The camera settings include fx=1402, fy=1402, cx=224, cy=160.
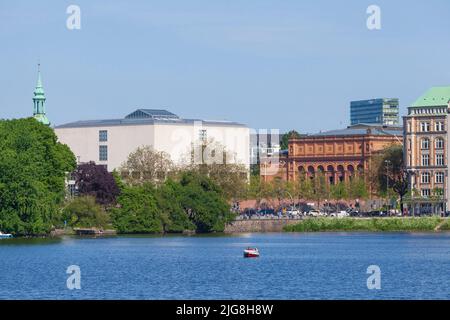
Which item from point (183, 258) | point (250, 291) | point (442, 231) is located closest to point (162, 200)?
point (442, 231)

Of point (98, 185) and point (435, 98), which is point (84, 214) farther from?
point (435, 98)

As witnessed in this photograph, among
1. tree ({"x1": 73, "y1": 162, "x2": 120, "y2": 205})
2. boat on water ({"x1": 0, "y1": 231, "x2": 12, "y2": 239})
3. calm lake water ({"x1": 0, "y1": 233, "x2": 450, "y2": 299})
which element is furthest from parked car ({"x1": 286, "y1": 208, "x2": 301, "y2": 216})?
boat on water ({"x1": 0, "y1": 231, "x2": 12, "y2": 239})

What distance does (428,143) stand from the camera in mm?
195875

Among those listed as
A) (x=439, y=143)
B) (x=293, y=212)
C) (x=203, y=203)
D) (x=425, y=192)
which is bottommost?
(x=293, y=212)

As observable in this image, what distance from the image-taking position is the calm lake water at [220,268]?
2549 inches

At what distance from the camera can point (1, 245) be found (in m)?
114

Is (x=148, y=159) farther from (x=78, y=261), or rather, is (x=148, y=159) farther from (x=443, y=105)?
(x=78, y=261)

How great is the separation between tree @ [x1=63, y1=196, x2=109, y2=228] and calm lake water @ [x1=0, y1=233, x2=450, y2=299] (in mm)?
7545

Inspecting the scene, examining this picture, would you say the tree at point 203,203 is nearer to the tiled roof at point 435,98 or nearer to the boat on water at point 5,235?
the boat on water at point 5,235

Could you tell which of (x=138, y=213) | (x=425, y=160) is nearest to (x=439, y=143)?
(x=425, y=160)

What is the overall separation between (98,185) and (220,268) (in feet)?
245

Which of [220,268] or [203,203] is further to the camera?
[203,203]

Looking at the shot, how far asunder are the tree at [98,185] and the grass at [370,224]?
2097cm
